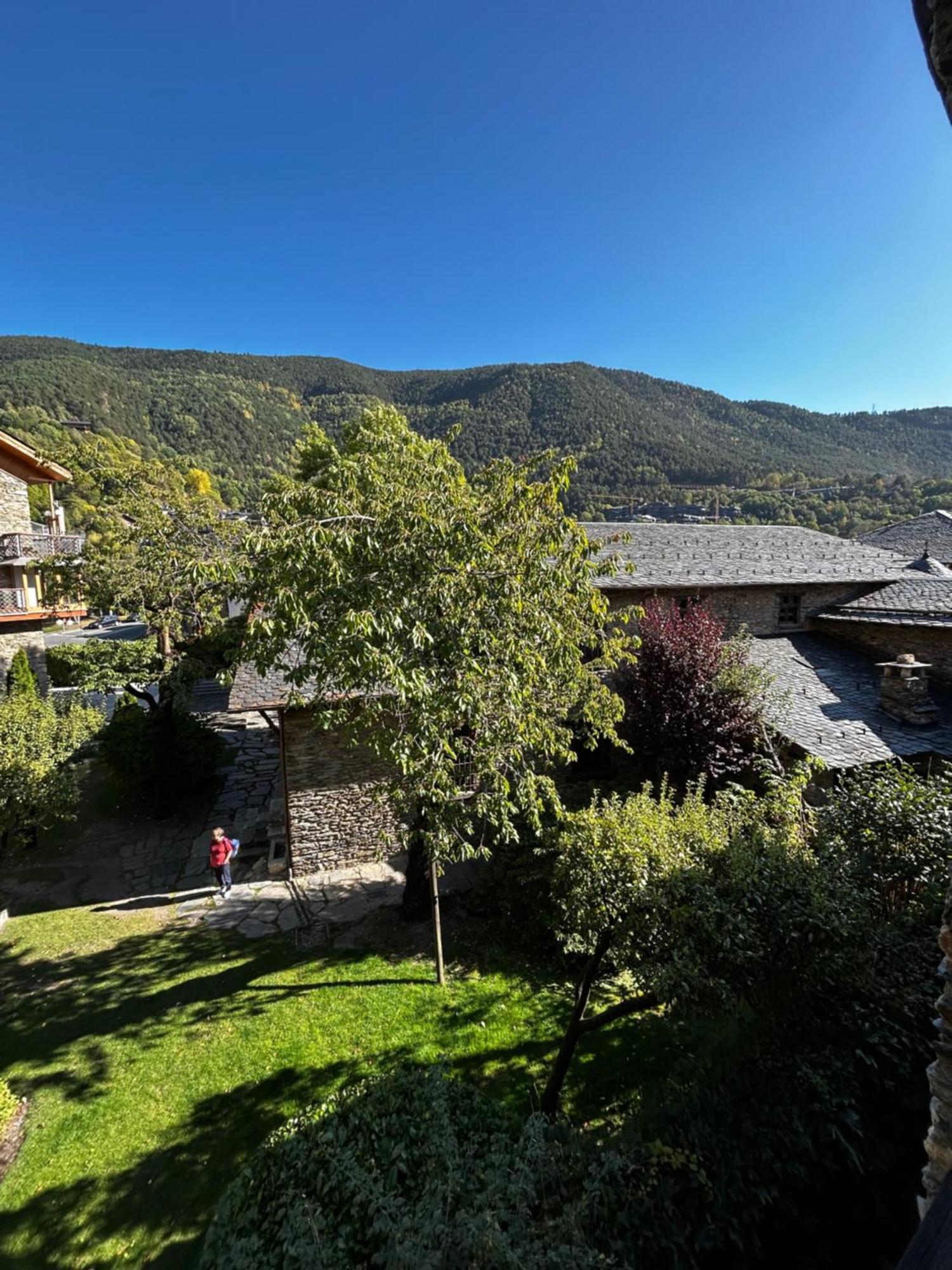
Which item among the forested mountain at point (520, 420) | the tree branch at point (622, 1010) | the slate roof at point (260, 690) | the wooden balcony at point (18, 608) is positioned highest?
the forested mountain at point (520, 420)

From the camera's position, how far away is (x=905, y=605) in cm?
1432

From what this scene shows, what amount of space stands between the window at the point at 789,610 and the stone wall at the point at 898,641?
0.57 meters

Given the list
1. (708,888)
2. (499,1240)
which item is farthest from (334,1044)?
(708,888)

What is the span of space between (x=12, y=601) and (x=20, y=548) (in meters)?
2.30

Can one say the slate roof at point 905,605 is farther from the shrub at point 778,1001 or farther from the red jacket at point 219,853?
the red jacket at point 219,853

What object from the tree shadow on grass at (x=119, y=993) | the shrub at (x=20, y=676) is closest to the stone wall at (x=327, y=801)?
the tree shadow on grass at (x=119, y=993)

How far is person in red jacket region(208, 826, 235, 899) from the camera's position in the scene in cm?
949

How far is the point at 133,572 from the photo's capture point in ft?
37.3

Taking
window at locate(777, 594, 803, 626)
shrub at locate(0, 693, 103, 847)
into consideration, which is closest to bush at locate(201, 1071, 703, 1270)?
shrub at locate(0, 693, 103, 847)

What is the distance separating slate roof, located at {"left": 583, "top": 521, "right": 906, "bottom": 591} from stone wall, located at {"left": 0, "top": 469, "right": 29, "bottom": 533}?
22.2 m

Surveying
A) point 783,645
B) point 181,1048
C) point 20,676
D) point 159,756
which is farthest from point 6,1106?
point 20,676

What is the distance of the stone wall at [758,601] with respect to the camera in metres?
15.2

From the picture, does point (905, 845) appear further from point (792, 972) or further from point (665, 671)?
point (665, 671)

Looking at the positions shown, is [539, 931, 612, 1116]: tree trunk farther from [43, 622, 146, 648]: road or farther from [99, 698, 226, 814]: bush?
[43, 622, 146, 648]: road
